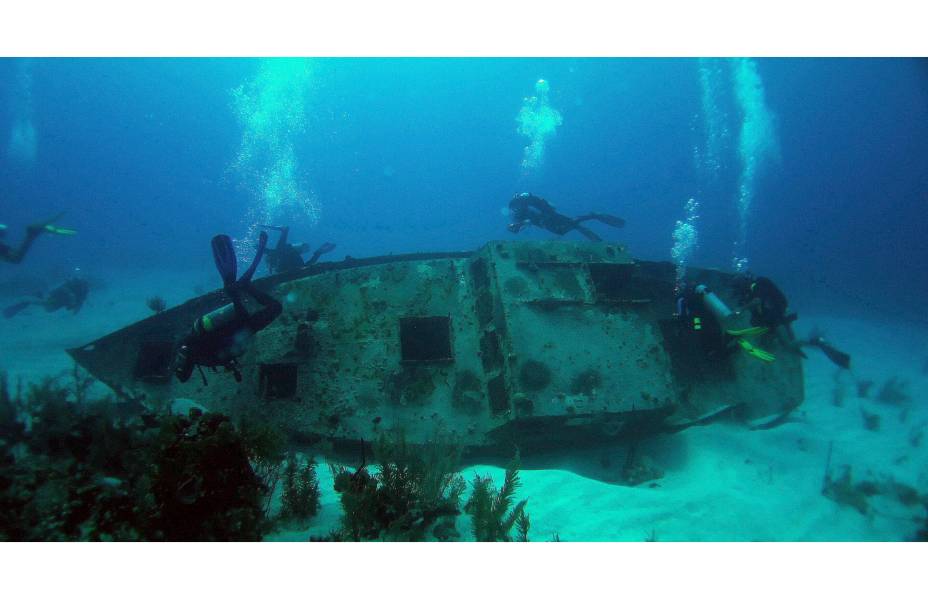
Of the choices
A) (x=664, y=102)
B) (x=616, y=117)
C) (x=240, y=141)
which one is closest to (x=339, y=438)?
(x=616, y=117)

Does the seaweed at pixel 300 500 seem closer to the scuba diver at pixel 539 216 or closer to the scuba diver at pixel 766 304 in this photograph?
the scuba diver at pixel 766 304

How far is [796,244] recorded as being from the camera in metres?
54.9

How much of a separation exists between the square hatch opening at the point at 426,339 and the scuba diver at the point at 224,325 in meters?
1.75

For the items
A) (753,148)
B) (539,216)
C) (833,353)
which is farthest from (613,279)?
(753,148)

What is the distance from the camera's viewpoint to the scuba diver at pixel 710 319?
17.5 ft

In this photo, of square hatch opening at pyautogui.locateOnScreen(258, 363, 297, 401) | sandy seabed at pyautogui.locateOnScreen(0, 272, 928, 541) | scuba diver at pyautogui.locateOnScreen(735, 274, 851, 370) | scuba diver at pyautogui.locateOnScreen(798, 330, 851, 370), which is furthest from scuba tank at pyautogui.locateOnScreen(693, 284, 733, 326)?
square hatch opening at pyautogui.locateOnScreen(258, 363, 297, 401)

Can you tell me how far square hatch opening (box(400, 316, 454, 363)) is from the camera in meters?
5.38

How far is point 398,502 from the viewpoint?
317 cm

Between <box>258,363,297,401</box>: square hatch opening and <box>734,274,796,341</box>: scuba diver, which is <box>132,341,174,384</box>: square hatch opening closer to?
<box>258,363,297,401</box>: square hatch opening

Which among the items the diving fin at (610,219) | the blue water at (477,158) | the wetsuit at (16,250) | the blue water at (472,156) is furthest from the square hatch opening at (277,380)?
the blue water at (477,158)

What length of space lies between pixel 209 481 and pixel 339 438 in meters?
1.80

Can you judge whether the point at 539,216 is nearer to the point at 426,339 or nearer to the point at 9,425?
the point at 426,339

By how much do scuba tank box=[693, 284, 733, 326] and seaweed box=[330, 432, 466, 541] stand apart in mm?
4174

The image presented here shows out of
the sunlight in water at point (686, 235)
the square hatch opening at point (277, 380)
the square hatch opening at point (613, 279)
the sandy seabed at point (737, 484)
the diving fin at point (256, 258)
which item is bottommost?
the sandy seabed at point (737, 484)
